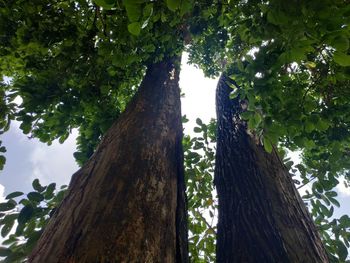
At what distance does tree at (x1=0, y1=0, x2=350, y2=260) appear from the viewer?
165cm

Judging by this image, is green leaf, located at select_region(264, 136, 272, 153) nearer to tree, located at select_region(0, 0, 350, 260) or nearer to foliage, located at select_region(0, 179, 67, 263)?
tree, located at select_region(0, 0, 350, 260)

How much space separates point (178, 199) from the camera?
214 centimetres

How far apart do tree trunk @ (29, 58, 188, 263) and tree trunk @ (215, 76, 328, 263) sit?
0.55 meters

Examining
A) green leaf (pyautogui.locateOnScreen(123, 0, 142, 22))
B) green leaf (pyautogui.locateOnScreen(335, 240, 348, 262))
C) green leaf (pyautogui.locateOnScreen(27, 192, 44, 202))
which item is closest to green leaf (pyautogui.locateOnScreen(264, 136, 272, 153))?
green leaf (pyautogui.locateOnScreen(123, 0, 142, 22))

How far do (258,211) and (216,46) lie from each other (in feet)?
9.90

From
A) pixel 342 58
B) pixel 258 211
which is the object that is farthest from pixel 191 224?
pixel 342 58

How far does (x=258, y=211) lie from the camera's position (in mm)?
2420

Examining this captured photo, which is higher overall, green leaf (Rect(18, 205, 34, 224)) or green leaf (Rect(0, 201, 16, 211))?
green leaf (Rect(0, 201, 16, 211))

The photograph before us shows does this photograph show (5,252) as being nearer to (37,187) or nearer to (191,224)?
(37,187)

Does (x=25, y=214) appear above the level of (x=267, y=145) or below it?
below

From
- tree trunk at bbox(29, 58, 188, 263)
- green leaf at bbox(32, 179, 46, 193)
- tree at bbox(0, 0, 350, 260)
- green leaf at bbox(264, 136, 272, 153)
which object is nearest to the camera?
tree trunk at bbox(29, 58, 188, 263)

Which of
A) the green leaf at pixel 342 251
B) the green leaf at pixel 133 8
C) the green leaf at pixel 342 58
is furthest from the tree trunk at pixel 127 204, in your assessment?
the green leaf at pixel 342 251

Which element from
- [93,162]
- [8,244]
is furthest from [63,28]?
[8,244]

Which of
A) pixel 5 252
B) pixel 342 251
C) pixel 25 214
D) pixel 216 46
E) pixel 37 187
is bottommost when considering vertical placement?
pixel 5 252
